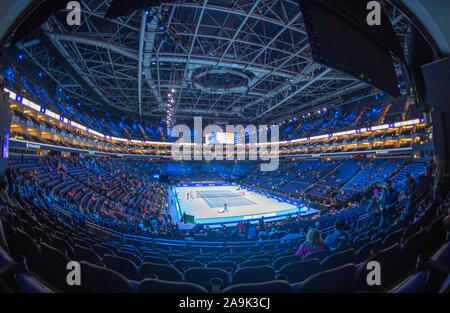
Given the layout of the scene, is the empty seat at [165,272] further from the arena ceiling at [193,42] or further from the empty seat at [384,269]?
the arena ceiling at [193,42]

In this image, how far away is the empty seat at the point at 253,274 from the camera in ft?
7.77

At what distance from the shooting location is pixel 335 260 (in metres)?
2.56

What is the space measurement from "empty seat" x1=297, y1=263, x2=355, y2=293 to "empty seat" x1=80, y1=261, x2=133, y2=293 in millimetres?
1678

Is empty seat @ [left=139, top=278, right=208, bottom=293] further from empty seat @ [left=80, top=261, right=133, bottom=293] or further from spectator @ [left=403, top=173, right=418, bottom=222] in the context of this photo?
spectator @ [left=403, top=173, right=418, bottom=222]

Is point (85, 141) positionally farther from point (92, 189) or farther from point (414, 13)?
point (414, 13)

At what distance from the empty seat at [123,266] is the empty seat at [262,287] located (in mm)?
1717

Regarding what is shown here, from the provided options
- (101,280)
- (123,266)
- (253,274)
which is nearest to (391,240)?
(253,274)

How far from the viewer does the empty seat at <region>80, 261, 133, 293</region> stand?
1686mm

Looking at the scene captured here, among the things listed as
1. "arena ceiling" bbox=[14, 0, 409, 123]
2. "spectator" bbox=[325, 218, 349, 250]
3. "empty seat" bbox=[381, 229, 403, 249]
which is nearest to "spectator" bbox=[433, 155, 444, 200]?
"empty seat" bbox=[381, 229, 403, 249]

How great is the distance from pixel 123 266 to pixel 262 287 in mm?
2199

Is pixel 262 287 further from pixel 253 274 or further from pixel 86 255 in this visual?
pixel 86 255

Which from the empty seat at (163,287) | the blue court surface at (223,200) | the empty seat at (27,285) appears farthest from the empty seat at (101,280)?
the blue court surface at (223,200)

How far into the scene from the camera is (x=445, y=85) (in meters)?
4.04

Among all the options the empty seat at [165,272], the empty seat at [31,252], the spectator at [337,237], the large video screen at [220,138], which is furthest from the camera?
the large video screen at [220,138]
